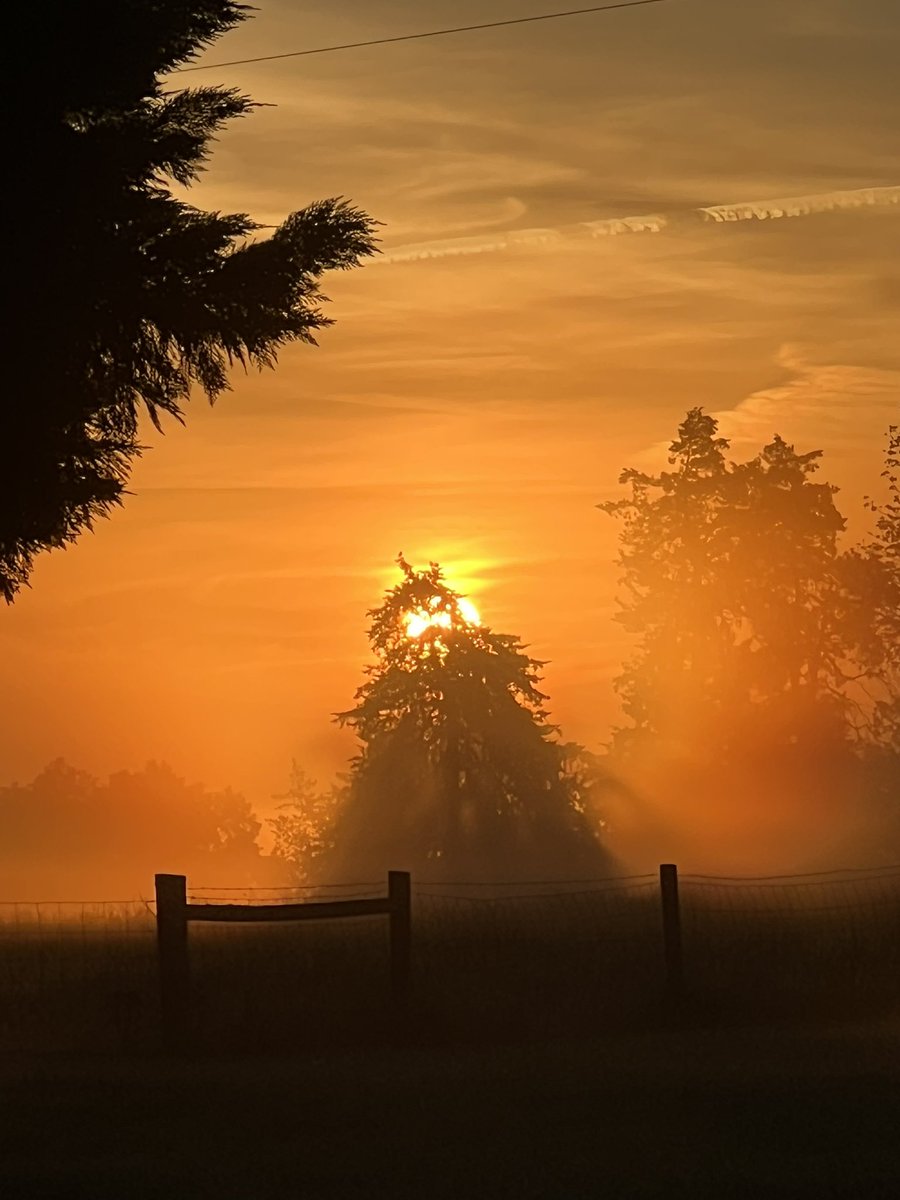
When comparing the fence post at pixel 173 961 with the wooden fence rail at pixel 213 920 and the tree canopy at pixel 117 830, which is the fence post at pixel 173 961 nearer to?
the wooden fence rail at pixel 213 920

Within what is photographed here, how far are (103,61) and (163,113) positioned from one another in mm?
1398

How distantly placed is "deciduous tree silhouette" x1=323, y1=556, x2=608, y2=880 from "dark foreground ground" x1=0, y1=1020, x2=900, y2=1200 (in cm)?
5190

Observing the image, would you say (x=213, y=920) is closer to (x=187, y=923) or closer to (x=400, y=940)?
(x=187, y=923)

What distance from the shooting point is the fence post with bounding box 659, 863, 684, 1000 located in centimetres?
1945

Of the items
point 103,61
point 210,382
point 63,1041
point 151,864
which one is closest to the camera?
point 103,61

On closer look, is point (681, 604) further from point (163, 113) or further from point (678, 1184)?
point (678, 1184)

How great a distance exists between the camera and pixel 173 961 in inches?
684

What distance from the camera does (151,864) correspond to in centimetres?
15800

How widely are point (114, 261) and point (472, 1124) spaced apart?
6.21 meters

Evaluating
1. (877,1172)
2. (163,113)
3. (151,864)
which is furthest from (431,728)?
(151,864)

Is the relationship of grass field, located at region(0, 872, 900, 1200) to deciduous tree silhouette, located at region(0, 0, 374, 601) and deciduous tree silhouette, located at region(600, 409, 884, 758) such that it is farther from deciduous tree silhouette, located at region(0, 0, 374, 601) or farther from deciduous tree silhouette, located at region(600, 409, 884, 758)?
deciduous tree silhouette, located at region(600, 409, 884, 758)

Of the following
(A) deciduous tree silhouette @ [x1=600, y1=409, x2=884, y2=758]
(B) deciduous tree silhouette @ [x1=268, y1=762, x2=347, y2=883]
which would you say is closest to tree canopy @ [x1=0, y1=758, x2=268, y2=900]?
(B) deciduous tree silhouette @ [x1=268, y1=762, x2=347, y2=883]

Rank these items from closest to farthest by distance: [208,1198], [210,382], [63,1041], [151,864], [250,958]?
[208,1198] → [210,382] → [63,1041] → [250,958] → [151,864]

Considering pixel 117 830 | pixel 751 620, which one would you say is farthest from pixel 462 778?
pixel 117 830
